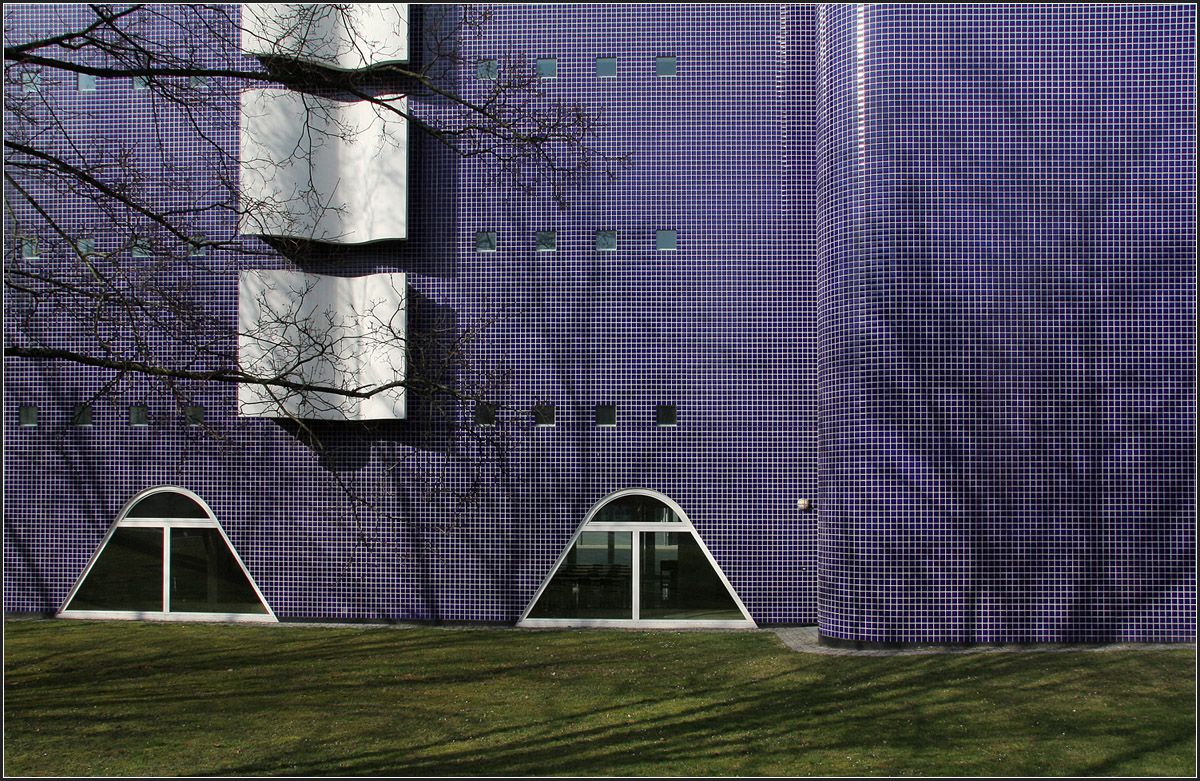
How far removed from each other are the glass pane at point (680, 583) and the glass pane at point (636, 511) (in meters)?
0.19

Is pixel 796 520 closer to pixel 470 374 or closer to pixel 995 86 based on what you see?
pixel 470 374

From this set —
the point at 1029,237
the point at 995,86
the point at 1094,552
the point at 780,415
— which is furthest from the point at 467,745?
the point at 995,86

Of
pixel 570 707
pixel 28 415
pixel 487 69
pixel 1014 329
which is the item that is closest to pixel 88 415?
pixel 28 415

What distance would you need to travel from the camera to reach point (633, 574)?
33.3 feet

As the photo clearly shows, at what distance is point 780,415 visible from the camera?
10086 millimetres

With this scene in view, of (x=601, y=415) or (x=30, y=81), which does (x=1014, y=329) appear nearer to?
(x=601, y=415)

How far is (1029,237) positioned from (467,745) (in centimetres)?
832

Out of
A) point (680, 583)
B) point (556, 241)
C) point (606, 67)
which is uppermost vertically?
point (606, 67)

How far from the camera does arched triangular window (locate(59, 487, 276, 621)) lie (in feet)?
34.3

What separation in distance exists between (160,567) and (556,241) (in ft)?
22.9

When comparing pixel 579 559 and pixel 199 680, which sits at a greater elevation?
pixel 579 559

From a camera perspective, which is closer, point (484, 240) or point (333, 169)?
point (333, 169)

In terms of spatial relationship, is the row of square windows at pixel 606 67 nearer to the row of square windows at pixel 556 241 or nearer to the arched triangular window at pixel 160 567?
the row of square windows at pixel 556 241

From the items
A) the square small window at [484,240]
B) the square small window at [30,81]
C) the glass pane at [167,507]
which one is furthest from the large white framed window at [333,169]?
the glass pane at [167,507]
